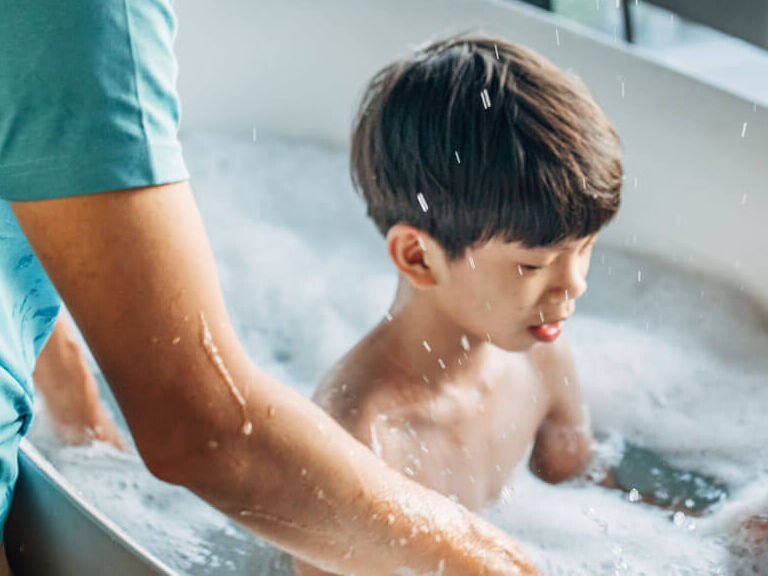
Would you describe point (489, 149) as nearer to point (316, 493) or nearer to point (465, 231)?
point (465, 231)

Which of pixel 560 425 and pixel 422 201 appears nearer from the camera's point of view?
pixel 422 201

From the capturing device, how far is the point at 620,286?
1460mm

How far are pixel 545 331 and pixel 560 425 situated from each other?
0.89ft

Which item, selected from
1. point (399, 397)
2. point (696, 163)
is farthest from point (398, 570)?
point (696, 163)

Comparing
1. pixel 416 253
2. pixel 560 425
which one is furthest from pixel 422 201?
pixel 560 425

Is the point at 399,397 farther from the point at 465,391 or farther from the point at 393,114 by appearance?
the point at 393,114

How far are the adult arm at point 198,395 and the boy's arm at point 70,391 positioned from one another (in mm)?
540

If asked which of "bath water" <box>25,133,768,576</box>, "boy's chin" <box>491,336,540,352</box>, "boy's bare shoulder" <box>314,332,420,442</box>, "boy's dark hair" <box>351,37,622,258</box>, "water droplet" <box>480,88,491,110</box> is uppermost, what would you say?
"water droplet" <box>480,88,491,110</box>

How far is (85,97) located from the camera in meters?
0.45

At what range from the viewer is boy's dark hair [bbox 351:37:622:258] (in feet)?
2.88

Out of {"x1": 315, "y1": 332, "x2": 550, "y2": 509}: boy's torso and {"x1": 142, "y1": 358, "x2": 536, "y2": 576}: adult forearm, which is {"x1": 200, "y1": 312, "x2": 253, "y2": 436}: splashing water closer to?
{"x1": 142, "y1": 358, "x2": 536, "y2": 576}: adult forearm

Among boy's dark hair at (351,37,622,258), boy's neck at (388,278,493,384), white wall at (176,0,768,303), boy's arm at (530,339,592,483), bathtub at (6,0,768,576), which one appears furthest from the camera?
white wall at (176,0,768,303)

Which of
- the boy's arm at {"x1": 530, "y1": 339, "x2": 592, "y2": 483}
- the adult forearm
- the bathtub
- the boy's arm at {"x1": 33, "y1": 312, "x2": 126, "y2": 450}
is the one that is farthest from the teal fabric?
the boy's arm at {"x1": 530, "y1": 339, "x2": 592, "y2": 483}

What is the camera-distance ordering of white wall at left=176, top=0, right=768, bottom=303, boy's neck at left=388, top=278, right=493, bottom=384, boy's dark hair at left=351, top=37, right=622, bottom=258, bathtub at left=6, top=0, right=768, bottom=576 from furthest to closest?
1. white wall at left=176, top=0, right=768, bottom=303
2. boy's neck at left=388, top=278, right=493, bottom=384
3. boy's dark hair at left=351, top=37, right=622, bottom=258
4. bathtub at left=6, top=0, right=768, bottom=576
